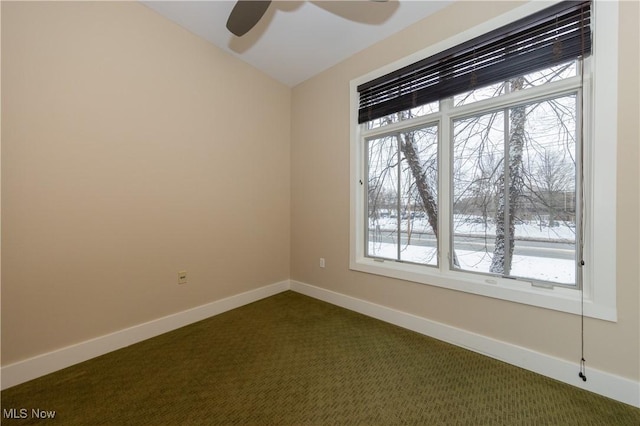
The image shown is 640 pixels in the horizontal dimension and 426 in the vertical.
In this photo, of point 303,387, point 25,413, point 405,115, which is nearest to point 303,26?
point 405,115

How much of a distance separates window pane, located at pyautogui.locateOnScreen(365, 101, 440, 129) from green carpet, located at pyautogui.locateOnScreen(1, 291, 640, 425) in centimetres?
201

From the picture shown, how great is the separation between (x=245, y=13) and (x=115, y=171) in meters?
1.51

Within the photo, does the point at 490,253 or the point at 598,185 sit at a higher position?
the point at 598,185

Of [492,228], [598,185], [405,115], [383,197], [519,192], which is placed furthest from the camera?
[383,197]

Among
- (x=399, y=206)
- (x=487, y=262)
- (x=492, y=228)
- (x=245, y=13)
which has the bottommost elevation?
(x=487, y=262)

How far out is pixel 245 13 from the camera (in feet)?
5.36

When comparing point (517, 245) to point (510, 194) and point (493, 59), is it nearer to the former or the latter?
point (510, 194)

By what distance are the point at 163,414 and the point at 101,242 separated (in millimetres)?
1312

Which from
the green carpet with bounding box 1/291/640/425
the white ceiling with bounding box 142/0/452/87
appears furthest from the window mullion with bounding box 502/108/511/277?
the white ceiling with bounding box 142/0/452/87

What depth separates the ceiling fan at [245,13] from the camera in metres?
1.55

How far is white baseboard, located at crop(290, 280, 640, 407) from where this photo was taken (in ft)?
4.81

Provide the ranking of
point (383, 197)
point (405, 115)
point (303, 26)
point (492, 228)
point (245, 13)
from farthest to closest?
point (383, 197)
point (405, 115)
point (303, 26)
point (492, 228)
point (245, 13)

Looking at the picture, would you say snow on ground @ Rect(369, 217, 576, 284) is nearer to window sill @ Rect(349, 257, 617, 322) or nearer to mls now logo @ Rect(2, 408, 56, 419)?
window sill @ Rect(349, 257, 617, 322)

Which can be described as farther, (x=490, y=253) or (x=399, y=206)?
(x=399, y=206)
